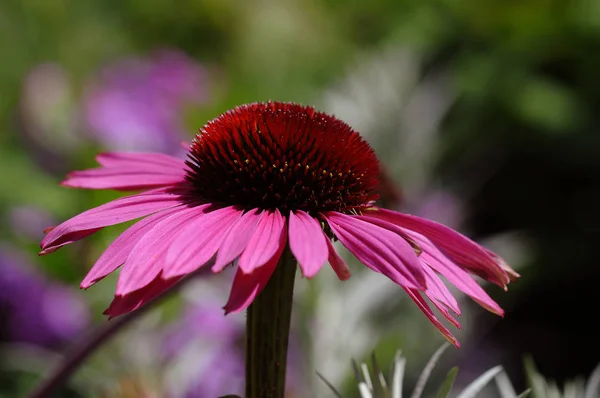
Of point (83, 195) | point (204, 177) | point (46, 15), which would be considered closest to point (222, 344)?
point (83, 195)

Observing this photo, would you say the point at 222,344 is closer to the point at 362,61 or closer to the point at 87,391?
the point at 87,391

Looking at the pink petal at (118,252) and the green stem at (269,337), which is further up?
the pink petal at (118,252)

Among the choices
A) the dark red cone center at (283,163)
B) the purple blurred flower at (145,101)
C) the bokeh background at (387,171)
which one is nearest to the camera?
the dark red cone center at (283,163)

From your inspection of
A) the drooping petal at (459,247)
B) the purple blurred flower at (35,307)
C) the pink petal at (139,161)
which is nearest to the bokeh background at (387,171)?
the purple blurred flower at (35,307)

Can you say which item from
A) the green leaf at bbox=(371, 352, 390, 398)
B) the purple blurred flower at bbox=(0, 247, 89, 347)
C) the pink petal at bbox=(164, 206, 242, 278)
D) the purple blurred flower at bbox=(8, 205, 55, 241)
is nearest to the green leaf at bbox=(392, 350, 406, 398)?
the green leaf at bbox=(371, 352, 390, 398)

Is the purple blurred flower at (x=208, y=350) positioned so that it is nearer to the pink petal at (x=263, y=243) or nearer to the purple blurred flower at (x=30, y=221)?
the purple blurred flower at (x=30, y=221)

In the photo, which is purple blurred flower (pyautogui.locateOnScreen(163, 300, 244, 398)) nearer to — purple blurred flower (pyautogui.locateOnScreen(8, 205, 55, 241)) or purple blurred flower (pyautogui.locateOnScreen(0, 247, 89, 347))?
purple blurred flower (pyautogui.locateOnScreen(0, 247, 89, 347))
